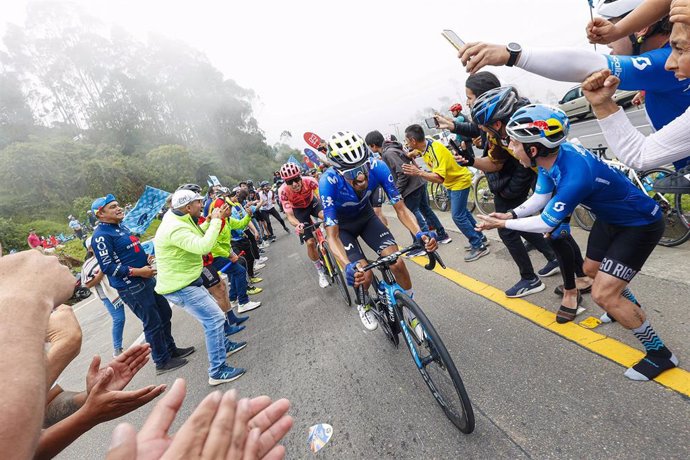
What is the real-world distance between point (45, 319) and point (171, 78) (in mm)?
80314

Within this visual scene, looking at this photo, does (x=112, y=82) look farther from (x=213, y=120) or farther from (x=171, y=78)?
(x=213, y=120)

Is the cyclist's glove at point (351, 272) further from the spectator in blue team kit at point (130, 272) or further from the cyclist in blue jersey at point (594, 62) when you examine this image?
the spectator in blue team kit at point (130, 272)

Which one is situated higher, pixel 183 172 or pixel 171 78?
pixel 171 78

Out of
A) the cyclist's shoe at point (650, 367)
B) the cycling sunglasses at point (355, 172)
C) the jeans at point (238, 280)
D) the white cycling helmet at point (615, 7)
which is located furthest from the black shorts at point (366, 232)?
the jeans at point (238, 280)

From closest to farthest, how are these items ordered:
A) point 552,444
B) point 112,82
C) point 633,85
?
point 633,85 < point 552,444 < point 112,82

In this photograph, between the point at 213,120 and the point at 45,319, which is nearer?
the point at 45,319

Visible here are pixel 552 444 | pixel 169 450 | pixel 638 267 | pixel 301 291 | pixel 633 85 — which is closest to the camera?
pixel 169 450

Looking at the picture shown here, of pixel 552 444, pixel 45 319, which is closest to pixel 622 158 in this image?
pixel 552 444

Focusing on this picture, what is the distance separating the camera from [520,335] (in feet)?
9.77

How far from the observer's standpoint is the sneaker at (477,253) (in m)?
4.90

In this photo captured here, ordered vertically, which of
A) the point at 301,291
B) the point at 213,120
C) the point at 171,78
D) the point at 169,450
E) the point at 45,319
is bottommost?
the point at 301,291

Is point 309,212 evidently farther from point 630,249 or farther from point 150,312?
point 630,249

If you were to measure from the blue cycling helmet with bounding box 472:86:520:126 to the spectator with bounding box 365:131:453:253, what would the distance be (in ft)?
9.05

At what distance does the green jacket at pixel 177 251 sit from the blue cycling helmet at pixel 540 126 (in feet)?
9.49
